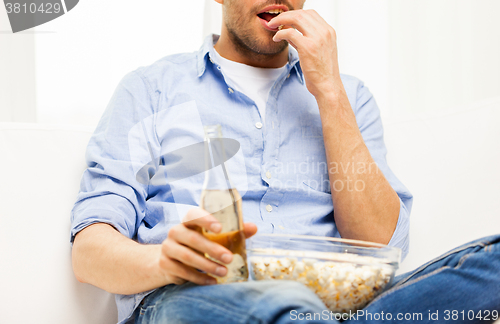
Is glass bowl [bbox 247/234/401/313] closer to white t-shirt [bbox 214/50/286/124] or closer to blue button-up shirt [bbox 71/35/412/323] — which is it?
blue button-up shirt [bbox 71/35/412/323]

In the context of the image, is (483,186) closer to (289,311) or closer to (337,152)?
(337,152)

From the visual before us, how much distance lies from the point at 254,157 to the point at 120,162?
0.32 metres

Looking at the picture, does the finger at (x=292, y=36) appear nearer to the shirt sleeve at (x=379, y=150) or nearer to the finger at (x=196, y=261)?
the shirt sleeve at (x=379, y=150)

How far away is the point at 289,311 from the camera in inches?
19.0

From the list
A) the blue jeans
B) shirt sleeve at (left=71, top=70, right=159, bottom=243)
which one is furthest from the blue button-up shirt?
the blue jeans

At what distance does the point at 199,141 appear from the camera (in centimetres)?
100

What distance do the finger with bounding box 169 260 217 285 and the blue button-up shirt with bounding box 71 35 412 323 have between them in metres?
0.32

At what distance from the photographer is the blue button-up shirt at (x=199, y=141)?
905 millimetres

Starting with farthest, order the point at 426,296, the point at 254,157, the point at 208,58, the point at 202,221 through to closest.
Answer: the point at 208,58
the point at 254,157
the point at 426,296
the point at 202,221

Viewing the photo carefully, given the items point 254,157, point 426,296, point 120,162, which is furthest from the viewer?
point 254,157

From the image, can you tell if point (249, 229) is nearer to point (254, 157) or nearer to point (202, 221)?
point (202, 221)

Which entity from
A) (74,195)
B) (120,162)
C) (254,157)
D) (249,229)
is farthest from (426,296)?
(74,195)

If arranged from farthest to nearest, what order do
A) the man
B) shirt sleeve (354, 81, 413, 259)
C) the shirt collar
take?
1. the shirt collar
2. shirt sleeve (354, 81, 413, 259)
3. the man

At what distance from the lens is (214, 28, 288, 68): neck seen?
3.97 ft
